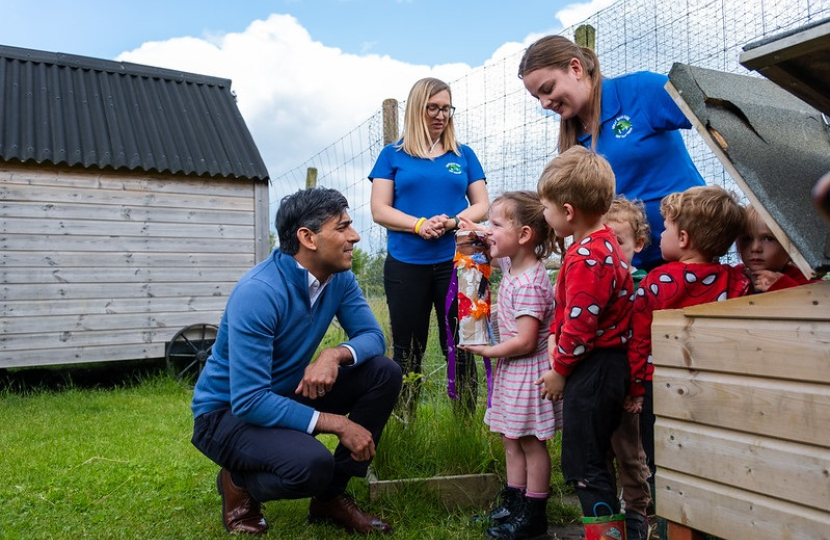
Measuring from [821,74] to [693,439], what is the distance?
105 centimetres

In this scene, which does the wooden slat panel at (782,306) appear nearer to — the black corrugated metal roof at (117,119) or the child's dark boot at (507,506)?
the child's dark boot at (507,506)

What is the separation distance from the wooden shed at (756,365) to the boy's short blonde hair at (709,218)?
243 mm

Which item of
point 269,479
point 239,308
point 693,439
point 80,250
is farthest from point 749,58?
point 80,250

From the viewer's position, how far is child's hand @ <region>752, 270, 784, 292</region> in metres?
2.11

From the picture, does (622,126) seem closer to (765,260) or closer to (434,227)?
(765,260)

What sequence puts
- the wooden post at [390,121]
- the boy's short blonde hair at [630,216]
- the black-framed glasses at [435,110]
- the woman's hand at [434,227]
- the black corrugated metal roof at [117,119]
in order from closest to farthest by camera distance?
the boy's short blonde hair at [630,216] < the woman's hand at [434,227] < the black-framed glasses at [435,110] < the wooden post at [390,121] < the black corrugated metal roof at [117,119]

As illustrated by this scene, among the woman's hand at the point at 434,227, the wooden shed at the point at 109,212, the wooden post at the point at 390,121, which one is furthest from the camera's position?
the wooden shed at the point at 109,212

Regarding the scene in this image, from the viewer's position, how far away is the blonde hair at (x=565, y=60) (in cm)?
259

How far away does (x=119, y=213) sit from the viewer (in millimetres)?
6973

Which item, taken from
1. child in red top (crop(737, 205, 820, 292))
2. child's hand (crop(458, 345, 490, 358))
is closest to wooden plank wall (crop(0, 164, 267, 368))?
child's hand (crop(458, 345, 490, 358))

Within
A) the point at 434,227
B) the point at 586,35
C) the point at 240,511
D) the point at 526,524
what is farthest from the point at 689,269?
the point at 586,35

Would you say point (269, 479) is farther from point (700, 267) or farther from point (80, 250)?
point (80, 250)

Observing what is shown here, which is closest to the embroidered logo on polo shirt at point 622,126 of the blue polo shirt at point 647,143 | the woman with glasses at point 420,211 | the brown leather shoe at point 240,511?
the blue polo shirt at point 647,143

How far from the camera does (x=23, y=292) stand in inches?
258
